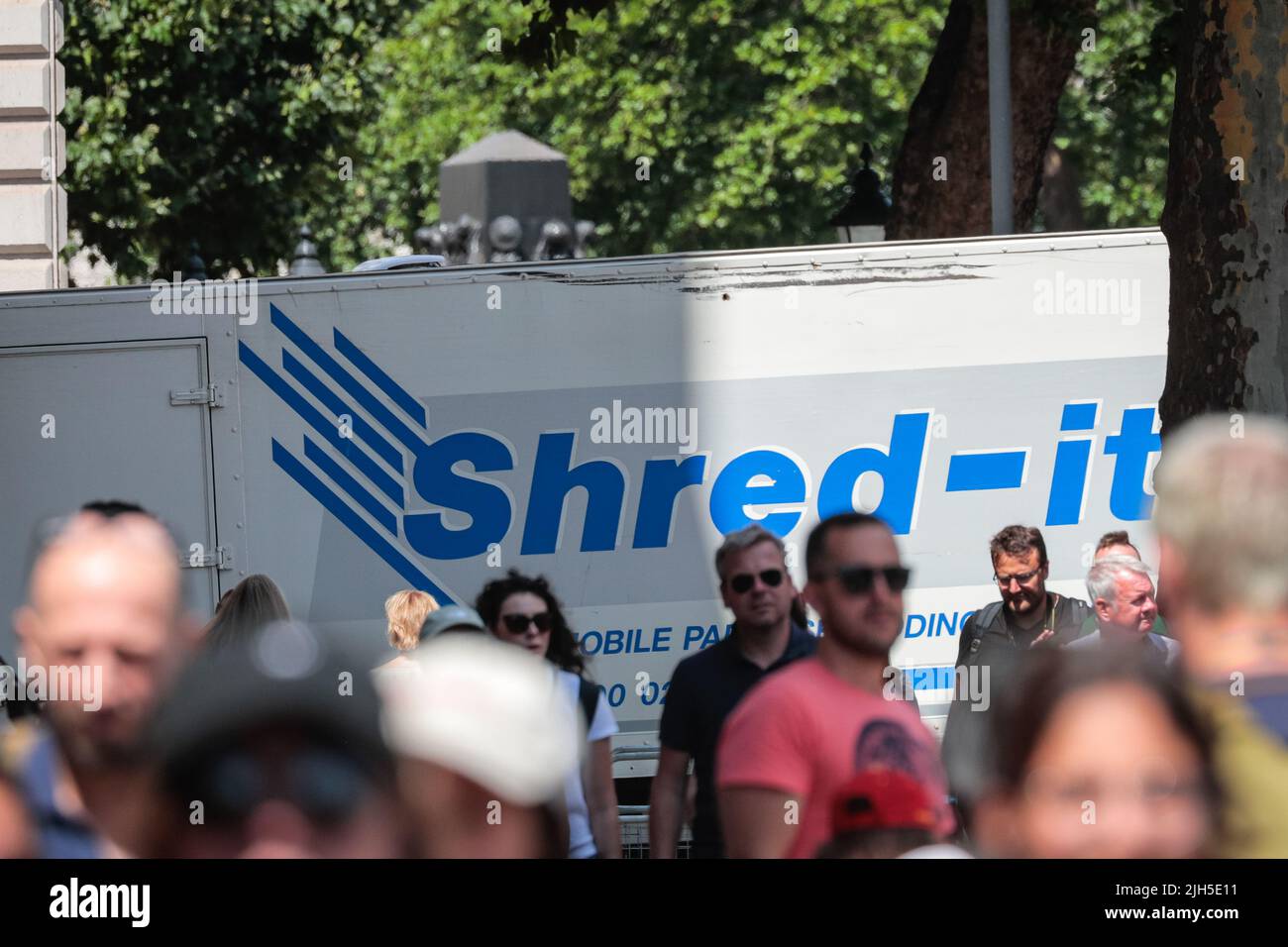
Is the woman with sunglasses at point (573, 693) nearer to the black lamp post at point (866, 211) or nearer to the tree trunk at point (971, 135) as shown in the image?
the tree trunk at point (971, 135)

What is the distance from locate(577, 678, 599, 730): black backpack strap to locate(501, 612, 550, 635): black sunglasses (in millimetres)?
625

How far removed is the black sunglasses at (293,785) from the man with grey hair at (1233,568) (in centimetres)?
127

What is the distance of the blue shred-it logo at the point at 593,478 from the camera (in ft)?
30.6

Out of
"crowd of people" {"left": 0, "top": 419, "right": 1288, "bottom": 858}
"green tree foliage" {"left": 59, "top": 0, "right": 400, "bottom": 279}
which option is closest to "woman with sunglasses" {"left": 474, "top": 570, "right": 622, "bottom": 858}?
"crowd of people" {"left": 0, "top": 419, "right": 1288, "bottom": 858}

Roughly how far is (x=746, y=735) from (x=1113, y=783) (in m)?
0.99

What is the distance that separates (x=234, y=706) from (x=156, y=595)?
18.8 inches

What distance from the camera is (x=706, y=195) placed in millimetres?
30891

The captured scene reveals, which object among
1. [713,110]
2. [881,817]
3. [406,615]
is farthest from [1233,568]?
[713,110]

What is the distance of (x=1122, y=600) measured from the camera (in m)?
6.96

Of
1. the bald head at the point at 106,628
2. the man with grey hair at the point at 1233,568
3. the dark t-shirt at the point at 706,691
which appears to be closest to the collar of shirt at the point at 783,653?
the dark t-shirt at the point at 706,691

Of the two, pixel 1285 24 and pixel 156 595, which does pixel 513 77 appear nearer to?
pixel 1285 24

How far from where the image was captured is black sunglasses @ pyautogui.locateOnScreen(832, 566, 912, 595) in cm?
366

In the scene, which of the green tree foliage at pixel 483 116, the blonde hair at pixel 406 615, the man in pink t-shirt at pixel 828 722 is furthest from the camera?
the green tree foliage at pixel 483 116
